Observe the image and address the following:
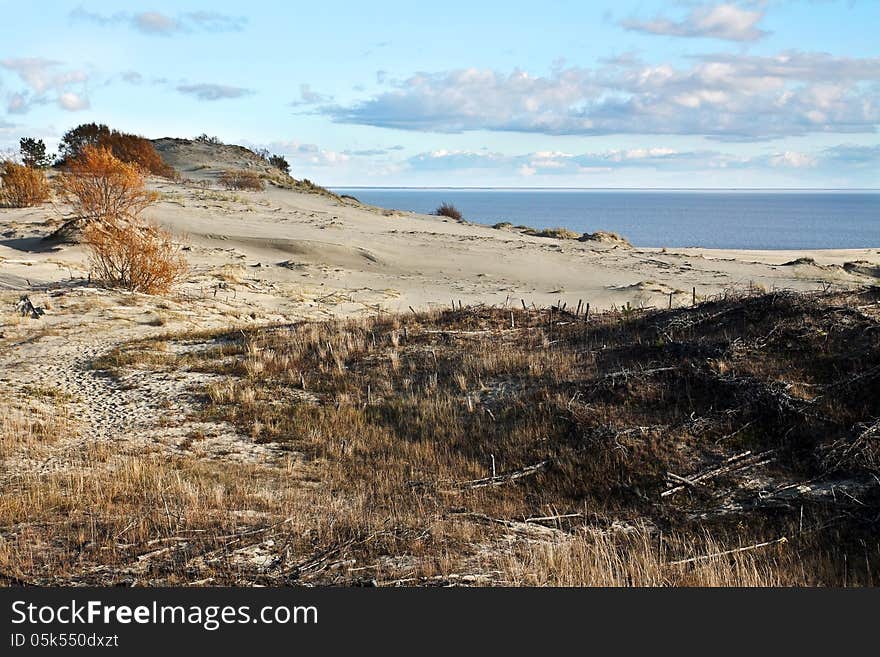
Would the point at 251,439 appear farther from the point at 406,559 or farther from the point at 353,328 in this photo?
the point at 353,328

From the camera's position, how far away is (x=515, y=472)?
22.2ft

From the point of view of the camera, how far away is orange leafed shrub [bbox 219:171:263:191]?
138ft

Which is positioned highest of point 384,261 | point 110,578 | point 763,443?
point 384,261

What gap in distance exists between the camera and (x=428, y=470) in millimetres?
6922

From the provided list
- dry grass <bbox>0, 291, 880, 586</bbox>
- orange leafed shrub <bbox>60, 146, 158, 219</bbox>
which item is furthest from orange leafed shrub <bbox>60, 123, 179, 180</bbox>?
dry grass <bbox>0, 291, 880, 586</bbox>

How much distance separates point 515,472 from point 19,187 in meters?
29.0

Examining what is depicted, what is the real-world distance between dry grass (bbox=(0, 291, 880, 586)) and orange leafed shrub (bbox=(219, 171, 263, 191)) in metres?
32.8

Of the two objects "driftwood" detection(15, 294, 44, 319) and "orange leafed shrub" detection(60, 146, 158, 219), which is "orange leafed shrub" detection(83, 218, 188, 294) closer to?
"driftwood" detection(15, 294, 44, 319)

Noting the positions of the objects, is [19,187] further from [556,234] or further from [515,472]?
[515,472]

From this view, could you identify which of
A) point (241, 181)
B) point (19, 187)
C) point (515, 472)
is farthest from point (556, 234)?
point (515, 472)

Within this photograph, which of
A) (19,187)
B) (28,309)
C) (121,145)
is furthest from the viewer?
(121,145)

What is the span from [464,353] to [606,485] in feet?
13.5

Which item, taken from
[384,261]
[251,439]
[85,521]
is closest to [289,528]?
[85,521]

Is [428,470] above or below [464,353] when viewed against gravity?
below
